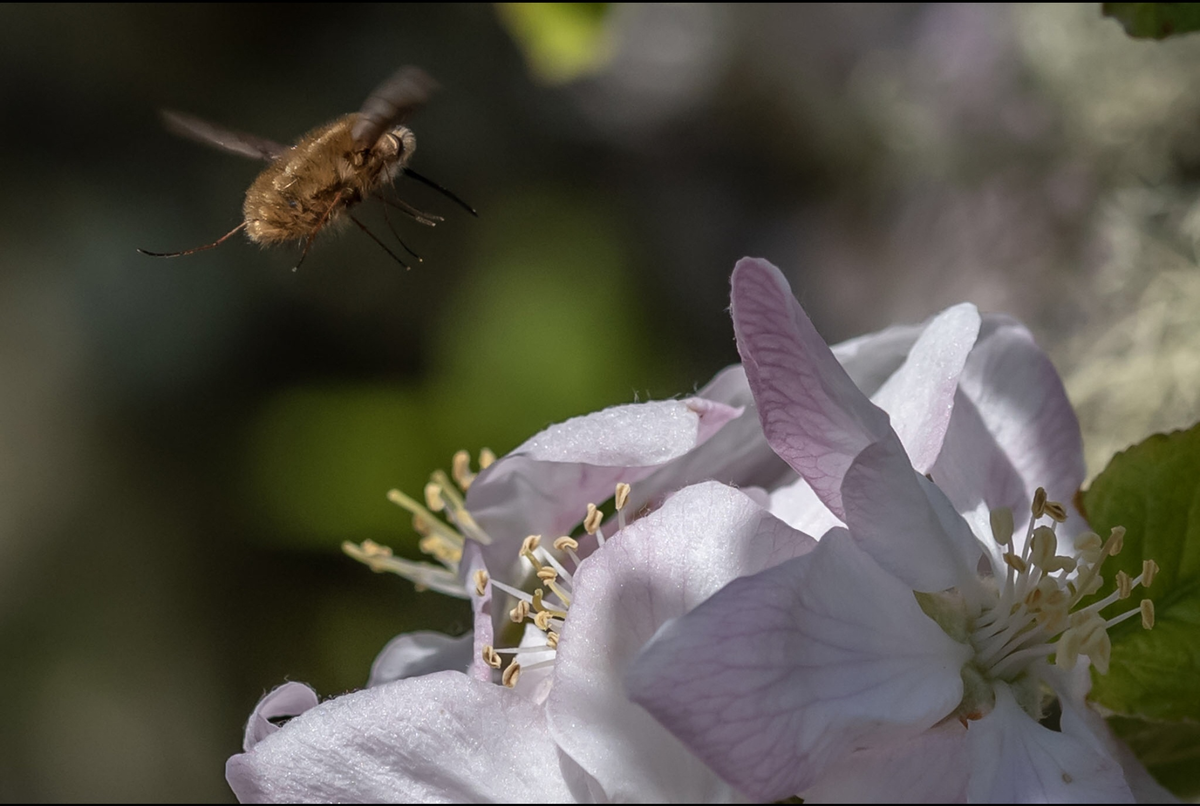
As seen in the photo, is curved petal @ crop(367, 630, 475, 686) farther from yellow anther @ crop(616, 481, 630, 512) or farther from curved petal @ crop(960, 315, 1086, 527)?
curved petal @ crop(960, 315, 1086, 527)

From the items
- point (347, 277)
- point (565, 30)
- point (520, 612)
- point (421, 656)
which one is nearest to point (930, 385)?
point (520, 612)

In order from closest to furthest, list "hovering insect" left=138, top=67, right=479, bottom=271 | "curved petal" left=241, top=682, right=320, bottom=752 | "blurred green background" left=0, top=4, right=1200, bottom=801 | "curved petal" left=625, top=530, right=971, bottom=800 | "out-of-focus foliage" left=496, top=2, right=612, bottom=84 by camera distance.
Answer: "curved petal" left=625, top=530, right=971, bottom=800
"curved petal" left=241, top=682, right=320, bottom=752
"hovering insect" left=138, top=67, right=479, bottom=271
"out-of-focus foliage" left=496, top=2, right=612, bottom=84
"blurred green background" left=0, top=4, right=1200, bottom=801

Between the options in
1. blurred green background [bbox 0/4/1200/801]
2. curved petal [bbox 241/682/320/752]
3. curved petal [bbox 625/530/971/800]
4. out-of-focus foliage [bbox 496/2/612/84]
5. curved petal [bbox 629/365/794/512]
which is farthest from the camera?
blurred green background [bbox 0/4/1200/801]

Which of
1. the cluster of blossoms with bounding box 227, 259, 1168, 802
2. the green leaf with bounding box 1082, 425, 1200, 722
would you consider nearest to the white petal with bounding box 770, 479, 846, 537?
the cluster of blossoms with bounding box 227, 259, 1168, 802

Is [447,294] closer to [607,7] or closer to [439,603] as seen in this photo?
[439,603]

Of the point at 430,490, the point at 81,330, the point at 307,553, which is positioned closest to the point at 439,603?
the point at 307,553

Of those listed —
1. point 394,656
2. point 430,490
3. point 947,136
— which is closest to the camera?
point 394,656
